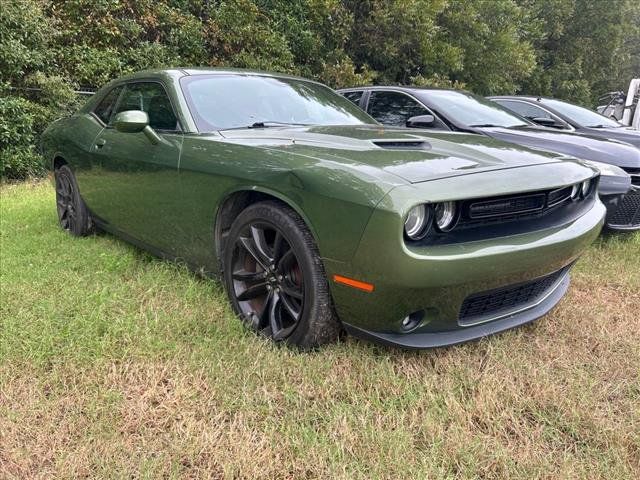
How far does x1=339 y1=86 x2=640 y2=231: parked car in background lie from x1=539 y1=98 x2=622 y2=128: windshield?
1.34 metres

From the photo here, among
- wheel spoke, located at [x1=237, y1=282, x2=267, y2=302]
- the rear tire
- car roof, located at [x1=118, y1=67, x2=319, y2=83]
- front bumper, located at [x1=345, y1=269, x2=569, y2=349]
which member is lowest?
the rear tire

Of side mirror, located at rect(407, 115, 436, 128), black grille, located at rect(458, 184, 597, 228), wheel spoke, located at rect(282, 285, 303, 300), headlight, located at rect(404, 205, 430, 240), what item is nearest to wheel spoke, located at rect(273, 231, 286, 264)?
wheel spoke, located at rect(282, 285, 303, 300)

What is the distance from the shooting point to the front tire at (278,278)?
230 cm

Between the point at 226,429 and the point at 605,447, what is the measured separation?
4.45 feet

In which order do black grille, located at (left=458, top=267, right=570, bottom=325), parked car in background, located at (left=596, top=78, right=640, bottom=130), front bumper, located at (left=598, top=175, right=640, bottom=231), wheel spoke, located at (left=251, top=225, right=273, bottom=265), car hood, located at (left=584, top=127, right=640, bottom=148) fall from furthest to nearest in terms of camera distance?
parked car in background, located at (left=596, top=78, right=640, bottom=130) → car hood, located at (left=584, top=127, right=640, bottom=148) → front bumper, located at (left=598, top=175, right=640, bottom=231) → wheel spoke, located at (left=251, top=225, right=273, bottom=265) → black grille, located at (left=458, top=267, right=570, bottom=325)

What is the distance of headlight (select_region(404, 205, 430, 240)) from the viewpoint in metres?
2.07

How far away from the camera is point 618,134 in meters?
5.82

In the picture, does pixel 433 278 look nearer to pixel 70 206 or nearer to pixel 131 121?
pixel 131 121

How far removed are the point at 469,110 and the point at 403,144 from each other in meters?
3.06

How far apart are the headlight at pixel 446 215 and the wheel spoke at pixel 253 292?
0.92 meters

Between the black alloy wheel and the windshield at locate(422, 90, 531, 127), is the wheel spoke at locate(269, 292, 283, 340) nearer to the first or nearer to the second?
the black alloy wheel

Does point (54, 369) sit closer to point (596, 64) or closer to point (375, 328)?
point (375, 328)

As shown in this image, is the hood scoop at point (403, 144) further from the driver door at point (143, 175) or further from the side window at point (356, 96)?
the side window at point (356, 96)

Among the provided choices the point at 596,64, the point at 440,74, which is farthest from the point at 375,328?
the point at 596,64
